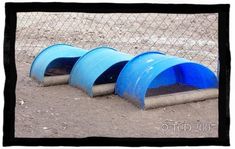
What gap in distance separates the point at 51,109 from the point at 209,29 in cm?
428

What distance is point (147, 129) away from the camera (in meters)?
3.29

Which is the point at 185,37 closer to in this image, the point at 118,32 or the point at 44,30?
the point at 118,32

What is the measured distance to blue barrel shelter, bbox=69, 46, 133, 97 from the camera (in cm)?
398

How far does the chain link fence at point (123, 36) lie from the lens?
584 cm

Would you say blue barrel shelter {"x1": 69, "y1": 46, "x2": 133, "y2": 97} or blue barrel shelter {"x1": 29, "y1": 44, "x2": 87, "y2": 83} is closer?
blue barrel shelter {"x1": 69, "y1": 46, "x2": 133, "y2": 97}

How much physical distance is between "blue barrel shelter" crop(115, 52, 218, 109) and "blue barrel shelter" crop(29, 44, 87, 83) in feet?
2.35

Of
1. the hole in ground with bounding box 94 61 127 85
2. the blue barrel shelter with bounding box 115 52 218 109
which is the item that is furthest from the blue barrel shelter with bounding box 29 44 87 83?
the blue barrel shelter with bounding box 115 52 218 109

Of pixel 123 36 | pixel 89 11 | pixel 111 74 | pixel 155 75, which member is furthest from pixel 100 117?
pixel 123 36

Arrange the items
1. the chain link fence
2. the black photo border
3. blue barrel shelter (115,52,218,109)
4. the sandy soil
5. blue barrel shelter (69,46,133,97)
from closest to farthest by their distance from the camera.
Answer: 1. the black photo border
2. the sandy soil
3. blue barrel shelter (115,52,218,109)
4. blue barrel shelter (69,46,133,97)
5. the chain link fence

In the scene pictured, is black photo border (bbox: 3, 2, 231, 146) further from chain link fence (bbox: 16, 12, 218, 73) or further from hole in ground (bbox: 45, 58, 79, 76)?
chain link fence (bbox: 16, 12, 218, 73)

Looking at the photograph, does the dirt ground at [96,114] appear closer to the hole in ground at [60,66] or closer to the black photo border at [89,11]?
the hole in ground at [60,66]

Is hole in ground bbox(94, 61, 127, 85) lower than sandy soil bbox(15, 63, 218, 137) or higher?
higher

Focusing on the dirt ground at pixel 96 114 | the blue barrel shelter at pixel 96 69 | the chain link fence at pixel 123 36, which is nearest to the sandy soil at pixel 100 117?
the dirt ground at pixel 96 114

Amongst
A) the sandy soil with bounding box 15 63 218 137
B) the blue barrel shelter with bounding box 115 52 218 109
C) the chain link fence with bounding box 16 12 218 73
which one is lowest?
the sandy soil with bounding box 15 63 218 137
